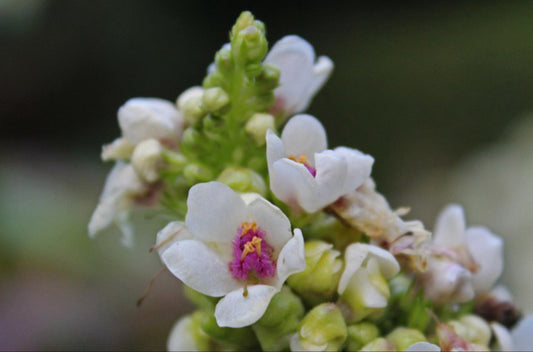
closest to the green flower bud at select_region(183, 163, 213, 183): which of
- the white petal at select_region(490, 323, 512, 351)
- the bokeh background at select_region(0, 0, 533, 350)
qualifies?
Result: the white petal at select_region(490, 323, 512, 351)

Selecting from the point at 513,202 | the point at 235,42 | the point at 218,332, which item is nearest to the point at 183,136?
the point at 235,42

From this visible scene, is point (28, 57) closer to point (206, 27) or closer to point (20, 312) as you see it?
point (206, 27)

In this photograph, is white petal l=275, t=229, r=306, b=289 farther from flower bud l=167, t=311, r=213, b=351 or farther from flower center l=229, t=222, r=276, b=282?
flower bud l=167, t=311, r=213, b=351

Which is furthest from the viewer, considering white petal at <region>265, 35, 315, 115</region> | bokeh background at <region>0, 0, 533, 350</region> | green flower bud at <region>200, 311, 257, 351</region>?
bokeh background at <region>0, 0, 533, 350</region>

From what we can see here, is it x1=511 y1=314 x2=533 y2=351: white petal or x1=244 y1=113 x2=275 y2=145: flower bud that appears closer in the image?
x1=244 y1=113 x2=275 y2=145: flower bud

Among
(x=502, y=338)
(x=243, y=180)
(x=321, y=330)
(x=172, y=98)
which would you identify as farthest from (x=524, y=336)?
(x=172, y=98)

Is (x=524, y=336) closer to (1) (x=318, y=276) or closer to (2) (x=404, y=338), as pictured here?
(2) (x=404, y=338)
